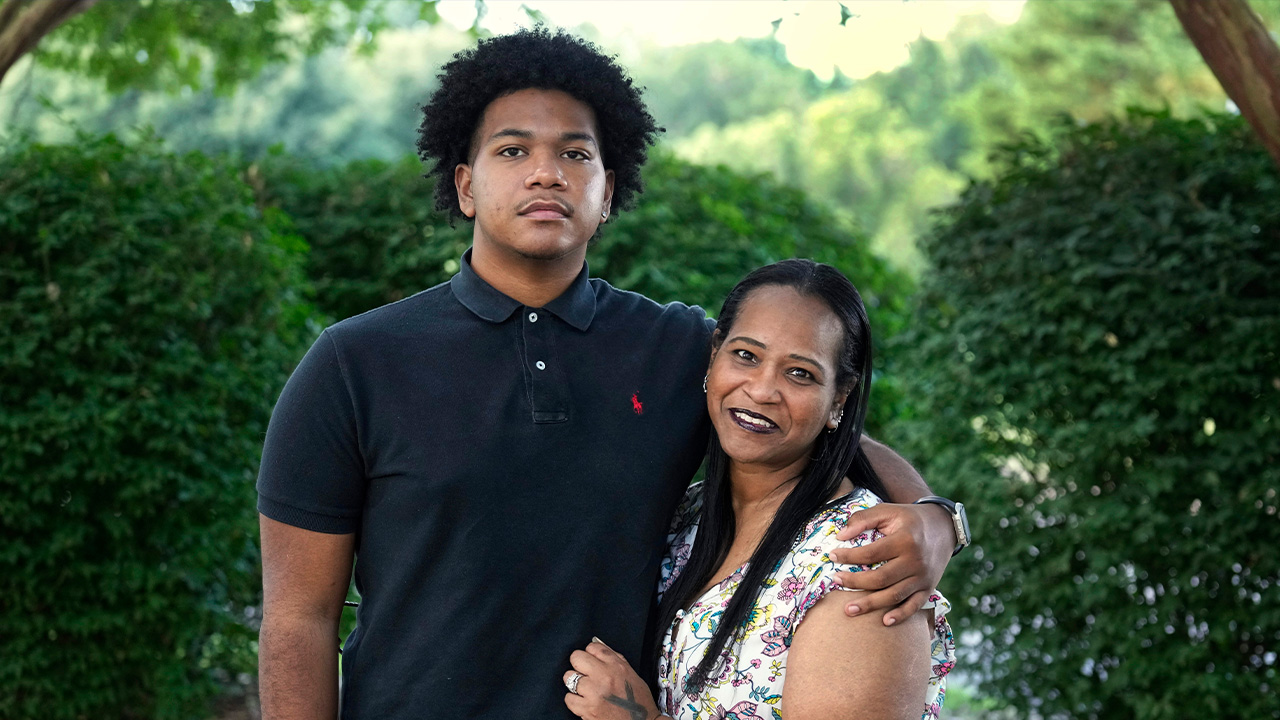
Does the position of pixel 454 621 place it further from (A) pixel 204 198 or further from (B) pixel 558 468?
(A) pixel 204 198

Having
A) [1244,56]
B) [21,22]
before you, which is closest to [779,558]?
[1244,56]

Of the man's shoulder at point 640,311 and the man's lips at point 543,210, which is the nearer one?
the man's lips at point 543,210

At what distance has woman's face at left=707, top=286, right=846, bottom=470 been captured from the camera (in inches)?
89.0

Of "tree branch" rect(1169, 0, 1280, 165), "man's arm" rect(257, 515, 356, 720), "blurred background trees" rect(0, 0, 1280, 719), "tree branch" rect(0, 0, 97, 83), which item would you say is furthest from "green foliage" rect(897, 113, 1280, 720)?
"tree branch" rect(0, 0, 97, 83)

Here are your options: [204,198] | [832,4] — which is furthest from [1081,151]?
[204,198]

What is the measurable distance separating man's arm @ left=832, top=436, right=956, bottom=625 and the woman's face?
23 centimetres

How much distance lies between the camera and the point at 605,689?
2170 mm

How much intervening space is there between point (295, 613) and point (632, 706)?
685 millimetres

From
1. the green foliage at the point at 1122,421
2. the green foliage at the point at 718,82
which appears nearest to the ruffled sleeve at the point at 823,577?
the green foliage at the point at 1122,421

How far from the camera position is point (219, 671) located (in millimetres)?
5316

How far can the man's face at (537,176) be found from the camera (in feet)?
7.66

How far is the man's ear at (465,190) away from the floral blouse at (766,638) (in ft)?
3.26

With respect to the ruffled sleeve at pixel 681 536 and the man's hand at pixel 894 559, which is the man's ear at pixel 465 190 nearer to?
the ruffled sleeve at pixel 681 536

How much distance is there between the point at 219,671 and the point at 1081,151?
14.9 feet
